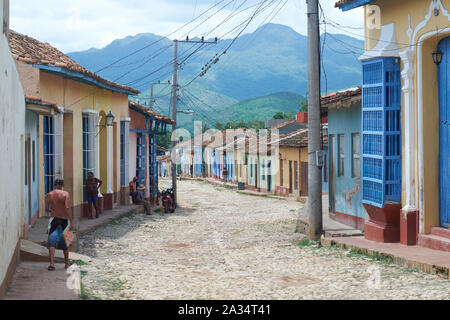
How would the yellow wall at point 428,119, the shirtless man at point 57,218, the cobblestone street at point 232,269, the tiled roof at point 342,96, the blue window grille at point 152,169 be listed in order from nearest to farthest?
the cobblestone street at point 232,269 < the shirtless man at point 57,218 < the yellow wall at point 428,119 < the tiled roof at point 342,96 < the blue window grille at point 152,169

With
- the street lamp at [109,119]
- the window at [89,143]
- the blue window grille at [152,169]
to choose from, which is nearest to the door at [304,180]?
the blue window grille at [152,169]

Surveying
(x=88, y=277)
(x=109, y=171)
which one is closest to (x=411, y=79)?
(x=88, y=277)

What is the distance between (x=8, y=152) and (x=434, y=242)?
6419 millimetres

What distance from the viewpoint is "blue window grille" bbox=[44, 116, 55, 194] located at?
15.5m

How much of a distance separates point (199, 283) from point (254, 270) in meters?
1.43

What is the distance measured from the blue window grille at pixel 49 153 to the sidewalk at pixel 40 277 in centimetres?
294

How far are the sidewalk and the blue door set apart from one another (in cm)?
576

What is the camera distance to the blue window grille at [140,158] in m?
26.2

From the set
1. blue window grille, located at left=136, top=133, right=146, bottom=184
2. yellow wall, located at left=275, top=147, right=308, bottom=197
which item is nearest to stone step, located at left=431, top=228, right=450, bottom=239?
blue window grille, located at left=136, top=133, right=146, bottom=184

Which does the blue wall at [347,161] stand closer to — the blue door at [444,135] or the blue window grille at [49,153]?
the blue door at [444,135]

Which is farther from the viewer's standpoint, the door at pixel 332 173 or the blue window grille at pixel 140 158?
the blue window grille at pixel 140 158

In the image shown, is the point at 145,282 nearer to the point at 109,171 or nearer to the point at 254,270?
the point at 254,270

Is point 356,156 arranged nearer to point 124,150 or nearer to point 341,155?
point 341,155

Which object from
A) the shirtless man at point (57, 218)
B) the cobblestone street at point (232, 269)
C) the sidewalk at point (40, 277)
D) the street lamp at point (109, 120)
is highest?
the street lamp at point (109, 120)
